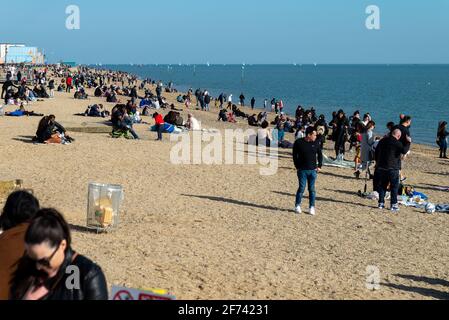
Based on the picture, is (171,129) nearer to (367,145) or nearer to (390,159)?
(367,145)

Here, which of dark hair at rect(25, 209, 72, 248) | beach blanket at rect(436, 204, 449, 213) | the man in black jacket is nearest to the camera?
dark hair at rect(25, 209, 72, 248)

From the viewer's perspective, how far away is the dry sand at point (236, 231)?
7.35m

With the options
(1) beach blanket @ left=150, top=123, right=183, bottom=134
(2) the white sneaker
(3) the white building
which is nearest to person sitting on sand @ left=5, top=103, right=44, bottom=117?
(1) beach blanket @ left=150, top=123, right=183, bottom=134

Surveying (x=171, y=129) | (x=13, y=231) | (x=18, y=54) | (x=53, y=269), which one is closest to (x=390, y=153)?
(x=13, y=231)

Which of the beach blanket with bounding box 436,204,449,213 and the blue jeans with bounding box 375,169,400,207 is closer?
the blue jeans with bounding box 375,169,400,207

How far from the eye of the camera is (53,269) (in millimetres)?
3375

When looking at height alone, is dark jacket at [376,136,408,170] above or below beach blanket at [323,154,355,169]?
above

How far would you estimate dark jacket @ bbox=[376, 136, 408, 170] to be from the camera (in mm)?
11516

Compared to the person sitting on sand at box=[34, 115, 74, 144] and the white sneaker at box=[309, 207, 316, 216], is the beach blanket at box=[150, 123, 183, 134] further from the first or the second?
the white sneaker at box=[309, 207, 316, 216]

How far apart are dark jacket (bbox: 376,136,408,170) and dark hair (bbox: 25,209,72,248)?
909 centimetres

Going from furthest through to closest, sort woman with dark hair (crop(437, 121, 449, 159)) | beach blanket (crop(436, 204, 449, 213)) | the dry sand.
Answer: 1. woman with dark hair (crop(437, 121, 449, 159))
2. beach blanket (crop(436, 204, 449, 213))
3. the dry sand

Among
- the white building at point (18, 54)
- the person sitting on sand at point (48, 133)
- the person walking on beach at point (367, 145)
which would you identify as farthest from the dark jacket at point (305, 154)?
the white building at point (18, 54)
